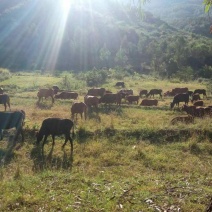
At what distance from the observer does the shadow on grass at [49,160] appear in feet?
41.0

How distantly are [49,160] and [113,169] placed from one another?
119 inches

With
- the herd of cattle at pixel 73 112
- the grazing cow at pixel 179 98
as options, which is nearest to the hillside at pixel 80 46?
the herd of cattle at pixel 73 112

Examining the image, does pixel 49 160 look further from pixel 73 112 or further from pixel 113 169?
pixel 73 112

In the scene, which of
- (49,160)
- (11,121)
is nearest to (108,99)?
(11,121)

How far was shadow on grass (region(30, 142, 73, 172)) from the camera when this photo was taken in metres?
12.5

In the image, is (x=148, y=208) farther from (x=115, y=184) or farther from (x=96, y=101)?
(x=96, y=101)

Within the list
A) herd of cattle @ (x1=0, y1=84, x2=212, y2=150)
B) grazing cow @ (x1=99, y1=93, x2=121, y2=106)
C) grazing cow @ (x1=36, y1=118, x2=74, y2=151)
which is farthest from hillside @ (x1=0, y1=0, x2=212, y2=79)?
grazing cow @ (x1=36, y1=118, x2=74, y2=151)

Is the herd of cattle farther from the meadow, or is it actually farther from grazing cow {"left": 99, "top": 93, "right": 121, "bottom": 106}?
the meadow

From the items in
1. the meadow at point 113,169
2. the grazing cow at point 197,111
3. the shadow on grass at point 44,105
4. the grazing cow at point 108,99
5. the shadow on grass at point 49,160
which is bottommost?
the shadow on grass at point 49,160

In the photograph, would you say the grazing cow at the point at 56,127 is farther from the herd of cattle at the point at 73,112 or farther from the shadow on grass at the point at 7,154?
the shadow on grass at the point at 7,154

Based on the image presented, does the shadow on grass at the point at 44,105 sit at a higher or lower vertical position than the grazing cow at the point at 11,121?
lower

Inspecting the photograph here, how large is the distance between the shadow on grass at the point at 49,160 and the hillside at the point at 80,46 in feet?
175

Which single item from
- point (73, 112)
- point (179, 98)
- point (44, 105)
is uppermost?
point (179, 98)

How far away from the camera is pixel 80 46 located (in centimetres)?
9931
